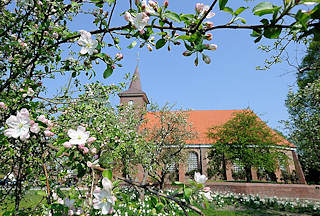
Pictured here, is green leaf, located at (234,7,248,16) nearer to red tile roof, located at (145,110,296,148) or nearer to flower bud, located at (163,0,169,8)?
flower bud, located at (163,0,169,8)

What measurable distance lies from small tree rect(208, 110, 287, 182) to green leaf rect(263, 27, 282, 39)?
16381 mm

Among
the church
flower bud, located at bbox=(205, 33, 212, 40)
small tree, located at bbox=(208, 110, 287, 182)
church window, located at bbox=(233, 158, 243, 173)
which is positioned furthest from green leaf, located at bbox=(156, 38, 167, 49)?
the church

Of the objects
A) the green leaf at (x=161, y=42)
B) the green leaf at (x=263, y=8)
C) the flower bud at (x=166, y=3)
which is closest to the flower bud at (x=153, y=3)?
the flower bud at (x=166, y=3)

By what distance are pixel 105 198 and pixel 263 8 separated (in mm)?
1235

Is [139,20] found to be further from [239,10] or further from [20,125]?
[20,125]

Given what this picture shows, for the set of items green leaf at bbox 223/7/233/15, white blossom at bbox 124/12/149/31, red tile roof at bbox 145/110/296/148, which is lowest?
green leaf at bbox 223/7/233/15

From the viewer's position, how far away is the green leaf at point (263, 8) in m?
0.80

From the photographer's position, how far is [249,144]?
52.5 feet

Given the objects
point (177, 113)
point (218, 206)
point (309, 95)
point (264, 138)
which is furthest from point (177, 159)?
point (309, 95)

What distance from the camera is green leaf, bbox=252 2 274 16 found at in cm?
80

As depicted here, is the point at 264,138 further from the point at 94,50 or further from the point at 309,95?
the point at 94,50

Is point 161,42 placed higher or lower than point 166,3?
lower

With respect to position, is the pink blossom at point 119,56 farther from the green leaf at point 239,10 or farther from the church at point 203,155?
the church at point 203,155

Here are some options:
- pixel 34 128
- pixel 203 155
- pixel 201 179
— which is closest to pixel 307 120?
pixel 201 179
